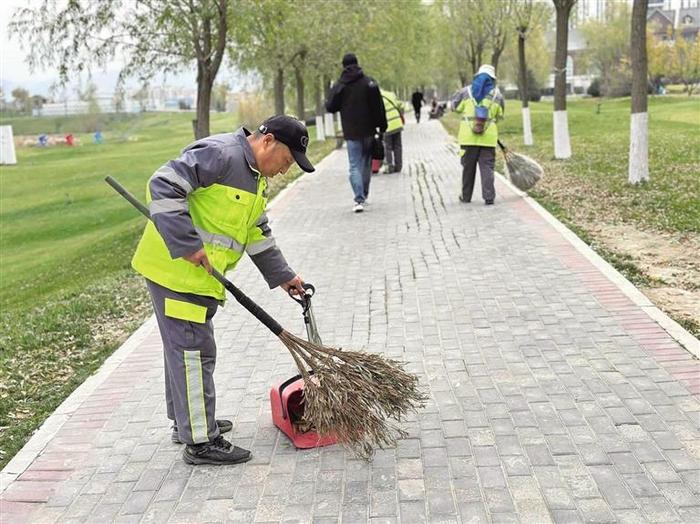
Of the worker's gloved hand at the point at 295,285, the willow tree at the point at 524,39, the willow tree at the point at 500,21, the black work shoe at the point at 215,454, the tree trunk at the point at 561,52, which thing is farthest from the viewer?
the willow tree at the point at 500,21

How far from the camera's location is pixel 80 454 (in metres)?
3.88

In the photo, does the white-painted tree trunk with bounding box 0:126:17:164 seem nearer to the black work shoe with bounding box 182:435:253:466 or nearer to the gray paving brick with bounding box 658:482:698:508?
the black work shoe with bounding box 182:435:253:466

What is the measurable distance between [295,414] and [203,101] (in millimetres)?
10725

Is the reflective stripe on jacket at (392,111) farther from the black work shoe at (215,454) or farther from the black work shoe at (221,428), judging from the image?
the black work shoe at (215,454)

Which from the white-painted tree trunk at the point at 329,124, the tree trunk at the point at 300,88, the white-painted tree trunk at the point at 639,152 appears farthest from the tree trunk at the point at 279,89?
the white-painted tree trunk at the point at 639,152

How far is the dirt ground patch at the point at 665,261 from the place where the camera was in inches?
225

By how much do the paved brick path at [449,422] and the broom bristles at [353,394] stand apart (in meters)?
0.15

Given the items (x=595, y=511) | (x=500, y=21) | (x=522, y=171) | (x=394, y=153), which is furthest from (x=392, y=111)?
(x=500, y=21)

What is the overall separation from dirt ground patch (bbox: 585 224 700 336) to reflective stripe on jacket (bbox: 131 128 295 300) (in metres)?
3.27

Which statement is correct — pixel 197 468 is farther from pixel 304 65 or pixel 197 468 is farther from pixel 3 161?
pixel 3 161

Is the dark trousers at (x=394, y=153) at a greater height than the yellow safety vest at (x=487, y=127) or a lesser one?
lesser

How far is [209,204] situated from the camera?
344 centimetres

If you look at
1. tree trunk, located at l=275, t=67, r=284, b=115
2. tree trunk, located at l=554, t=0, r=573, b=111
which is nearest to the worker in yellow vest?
tree trunk, located at l=554, t=0, r=573, b=111

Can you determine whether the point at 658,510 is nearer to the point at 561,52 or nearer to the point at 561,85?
the point at 561,85
